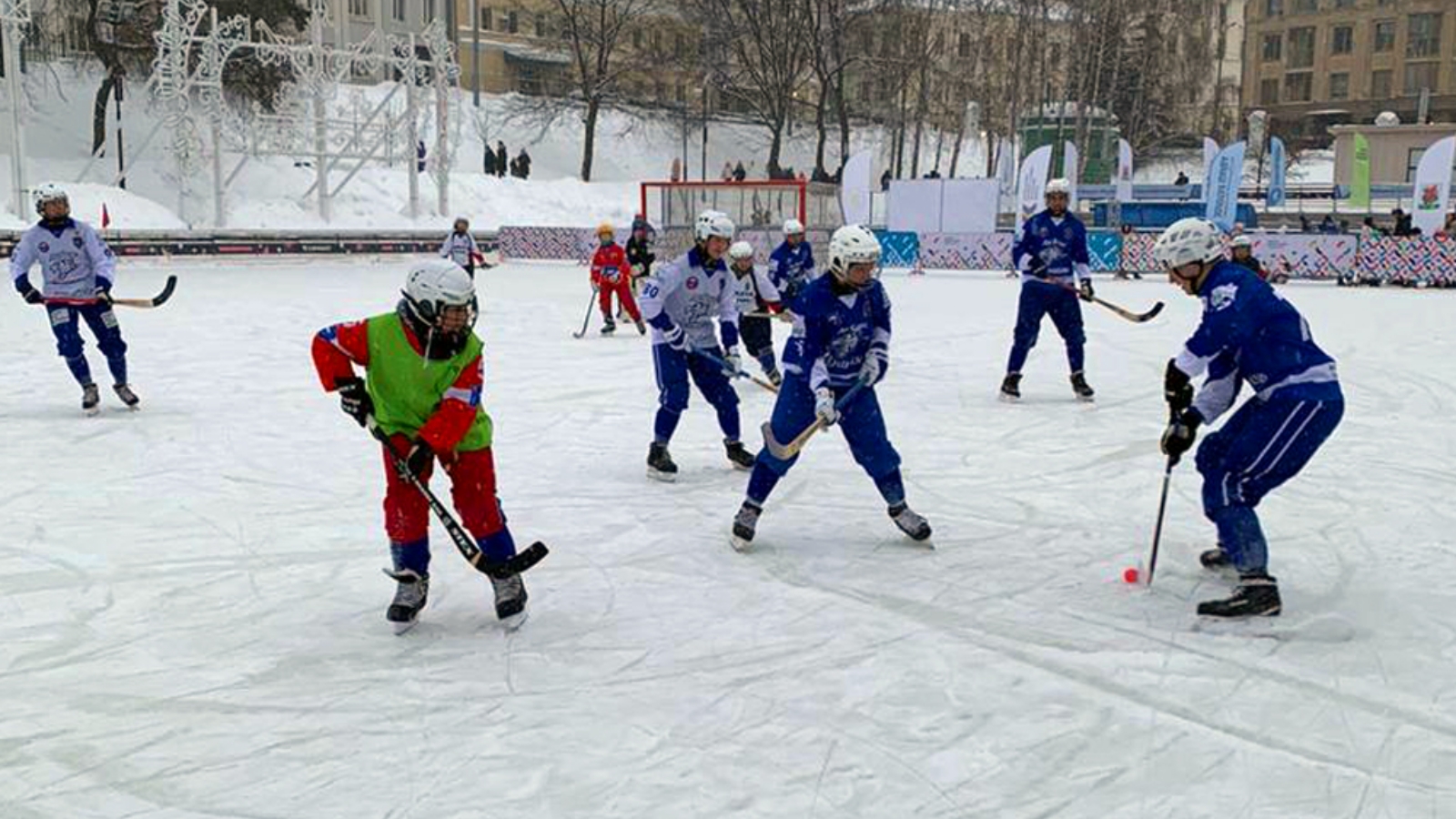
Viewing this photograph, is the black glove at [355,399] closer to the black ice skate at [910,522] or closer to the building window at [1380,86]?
the black ice skate at [910,522]

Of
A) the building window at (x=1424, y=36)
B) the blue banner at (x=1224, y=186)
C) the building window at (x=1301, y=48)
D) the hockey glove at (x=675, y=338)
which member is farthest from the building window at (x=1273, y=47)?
the hockey glove at (x=675, y=338)

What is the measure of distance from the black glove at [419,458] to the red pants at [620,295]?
10472mm

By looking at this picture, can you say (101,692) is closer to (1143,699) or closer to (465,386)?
(465,386)

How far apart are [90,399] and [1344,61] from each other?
6755cm

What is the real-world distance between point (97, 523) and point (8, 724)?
8.66 feet

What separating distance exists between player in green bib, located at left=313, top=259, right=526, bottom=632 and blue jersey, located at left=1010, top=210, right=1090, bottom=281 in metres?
6.74

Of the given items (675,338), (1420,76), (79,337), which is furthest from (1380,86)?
(79,337)

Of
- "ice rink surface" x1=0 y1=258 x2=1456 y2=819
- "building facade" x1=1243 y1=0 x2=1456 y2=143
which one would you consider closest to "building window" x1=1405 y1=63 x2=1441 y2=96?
"building facade" x1=1243 y1=0 x2=1456 y2=143

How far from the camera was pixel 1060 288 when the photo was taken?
10352mm

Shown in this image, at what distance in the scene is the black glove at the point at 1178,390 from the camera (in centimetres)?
514

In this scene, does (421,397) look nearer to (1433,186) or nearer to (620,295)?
(620,295)

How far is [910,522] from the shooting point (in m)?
6.07

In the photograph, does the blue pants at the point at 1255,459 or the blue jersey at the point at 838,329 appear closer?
the blue pants at the point at 1255,459

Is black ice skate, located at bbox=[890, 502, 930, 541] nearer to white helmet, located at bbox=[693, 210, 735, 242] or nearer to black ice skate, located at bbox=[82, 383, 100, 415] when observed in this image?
white helmet, located at bbox=[693, 210, 735, 242]
